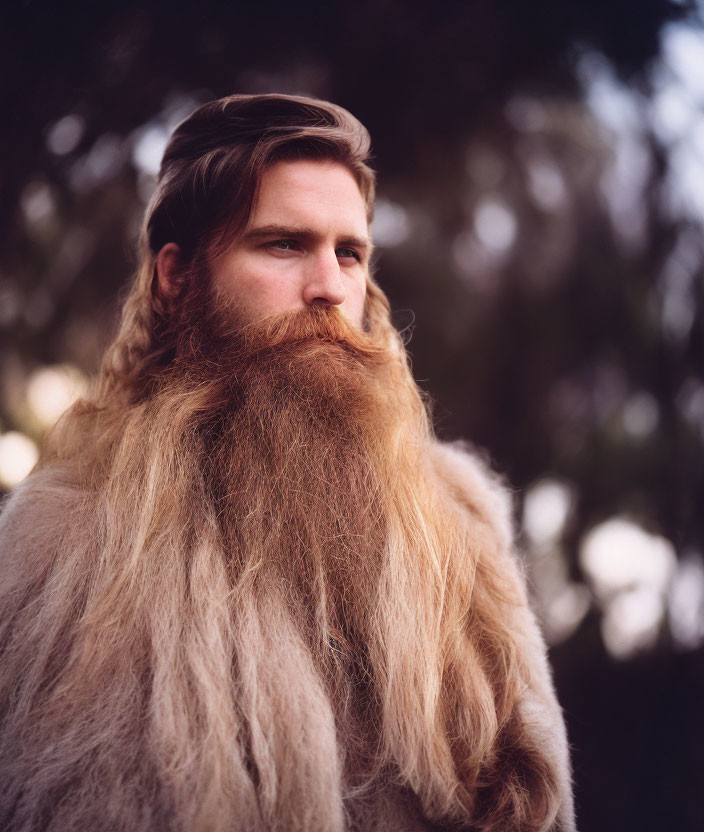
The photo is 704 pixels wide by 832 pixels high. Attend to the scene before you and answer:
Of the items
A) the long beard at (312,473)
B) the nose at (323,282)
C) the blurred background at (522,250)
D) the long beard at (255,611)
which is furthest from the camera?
the blurred background at (522,250)

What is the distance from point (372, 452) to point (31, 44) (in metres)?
1.33

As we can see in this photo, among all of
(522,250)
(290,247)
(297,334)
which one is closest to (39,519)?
(297,334)

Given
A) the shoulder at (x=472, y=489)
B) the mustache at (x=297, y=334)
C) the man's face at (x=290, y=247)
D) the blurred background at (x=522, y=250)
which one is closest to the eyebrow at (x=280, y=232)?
the man's face at (x=290, y=247)

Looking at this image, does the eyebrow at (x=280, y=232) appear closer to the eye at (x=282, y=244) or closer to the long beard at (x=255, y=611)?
the eye at (x=282, y=244)

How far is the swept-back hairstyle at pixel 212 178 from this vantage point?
1005 mm

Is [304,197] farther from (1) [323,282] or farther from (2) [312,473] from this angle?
(2) [312,473]

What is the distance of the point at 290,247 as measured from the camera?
3.29ft

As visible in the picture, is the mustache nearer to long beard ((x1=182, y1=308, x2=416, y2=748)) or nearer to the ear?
long beard ((x1=182, y1=308, x2=416, y2=748))

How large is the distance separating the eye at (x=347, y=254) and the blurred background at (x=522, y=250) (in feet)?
2.83

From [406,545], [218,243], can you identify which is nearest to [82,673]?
[406,545]

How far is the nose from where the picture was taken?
98 cm

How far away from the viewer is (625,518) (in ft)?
6.32

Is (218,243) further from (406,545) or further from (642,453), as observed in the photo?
(642,453)

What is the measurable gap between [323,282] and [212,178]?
0.29 m
